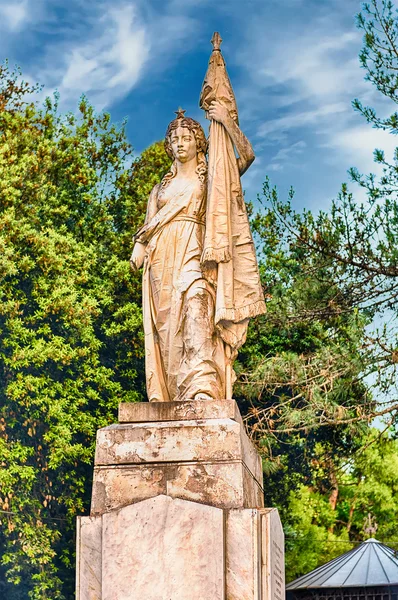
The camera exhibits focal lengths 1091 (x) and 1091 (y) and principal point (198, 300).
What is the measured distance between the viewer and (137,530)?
6.79 m

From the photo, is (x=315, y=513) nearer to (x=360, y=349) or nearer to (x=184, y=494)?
(x=360, y=349)

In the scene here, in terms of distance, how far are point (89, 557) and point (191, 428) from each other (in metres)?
1.04

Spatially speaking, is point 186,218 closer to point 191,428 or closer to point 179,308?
point 179,308

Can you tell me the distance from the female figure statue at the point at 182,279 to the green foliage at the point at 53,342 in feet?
39.6

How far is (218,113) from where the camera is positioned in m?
8.14

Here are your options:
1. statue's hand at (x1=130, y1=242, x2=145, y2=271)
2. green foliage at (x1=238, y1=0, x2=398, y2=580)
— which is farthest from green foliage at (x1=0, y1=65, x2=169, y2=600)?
statue's hand at (x1=130, y1=242, x2=145, y2=271)

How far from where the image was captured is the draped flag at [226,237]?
775 cm

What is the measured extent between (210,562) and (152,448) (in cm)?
83

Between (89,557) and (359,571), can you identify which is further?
(359,571)

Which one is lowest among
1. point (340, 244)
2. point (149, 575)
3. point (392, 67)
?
point (149, 575)

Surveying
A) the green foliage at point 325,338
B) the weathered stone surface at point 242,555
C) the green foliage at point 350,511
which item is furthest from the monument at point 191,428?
the green foliage at point 350,511

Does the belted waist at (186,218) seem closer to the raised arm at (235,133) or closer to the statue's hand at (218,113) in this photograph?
the raised arm at (235,133)

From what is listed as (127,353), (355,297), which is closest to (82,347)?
(127,353)

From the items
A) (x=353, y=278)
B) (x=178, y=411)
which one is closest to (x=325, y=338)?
(x=353, y=278)
